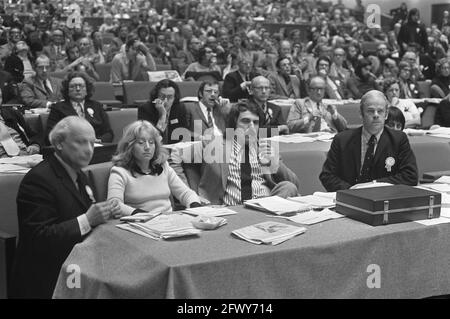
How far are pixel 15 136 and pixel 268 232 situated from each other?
3.42 m

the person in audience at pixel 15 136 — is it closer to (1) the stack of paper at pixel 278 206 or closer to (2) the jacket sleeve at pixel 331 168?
(2) the jacket sleeve at pixel 331 168

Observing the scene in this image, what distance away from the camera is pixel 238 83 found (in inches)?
352

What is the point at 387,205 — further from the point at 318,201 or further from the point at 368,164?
the point at 368,164

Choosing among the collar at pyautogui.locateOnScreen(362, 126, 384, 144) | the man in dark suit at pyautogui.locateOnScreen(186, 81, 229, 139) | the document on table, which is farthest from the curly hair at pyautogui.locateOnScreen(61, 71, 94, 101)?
the document on table

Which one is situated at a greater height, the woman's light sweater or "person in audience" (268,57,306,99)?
"person in audience" (268,57,306,99)

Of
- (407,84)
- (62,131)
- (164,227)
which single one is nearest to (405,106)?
(407,84)

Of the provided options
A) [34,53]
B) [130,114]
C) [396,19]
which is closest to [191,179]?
[130,114]

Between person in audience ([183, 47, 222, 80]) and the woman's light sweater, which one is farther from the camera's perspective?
person in audience ([183, 47, 222, 80])

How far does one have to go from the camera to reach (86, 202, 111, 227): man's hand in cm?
285

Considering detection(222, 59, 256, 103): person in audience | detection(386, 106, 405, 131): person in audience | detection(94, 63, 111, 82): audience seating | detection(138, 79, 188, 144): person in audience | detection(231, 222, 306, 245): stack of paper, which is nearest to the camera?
detection(231, 222, 306, 245): stack of paper

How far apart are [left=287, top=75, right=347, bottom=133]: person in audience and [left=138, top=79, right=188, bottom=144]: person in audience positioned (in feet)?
3.44

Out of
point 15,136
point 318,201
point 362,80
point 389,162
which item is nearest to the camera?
point 318,201

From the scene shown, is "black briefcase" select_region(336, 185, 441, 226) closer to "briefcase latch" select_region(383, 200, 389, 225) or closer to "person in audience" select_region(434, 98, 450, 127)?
"briefcase latch" select_region(383, 200, 389, 225)

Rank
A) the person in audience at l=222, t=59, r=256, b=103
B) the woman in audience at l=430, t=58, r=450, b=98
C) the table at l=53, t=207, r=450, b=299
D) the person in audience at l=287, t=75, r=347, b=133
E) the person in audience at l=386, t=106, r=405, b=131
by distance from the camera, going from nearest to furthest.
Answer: the table at l=53, t=207, r=450, b=299 → the person in audience at l=386, t=106, r=405, b=131 → the person in audience at l=287, t=75, r=347, b=133 → the person in audience at l=222, t=59, r=256, b=103 → the woman in audience at l=430, t=58, r=450, b=98
